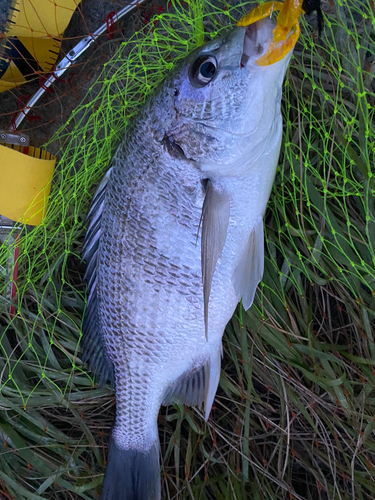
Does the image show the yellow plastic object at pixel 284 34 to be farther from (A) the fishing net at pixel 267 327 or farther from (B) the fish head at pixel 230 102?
(A) the fishing net at pixel 267 327

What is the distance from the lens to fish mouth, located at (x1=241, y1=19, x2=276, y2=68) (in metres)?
0.97

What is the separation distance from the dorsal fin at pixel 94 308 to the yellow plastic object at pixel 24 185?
0.23 m

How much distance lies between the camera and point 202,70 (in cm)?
107

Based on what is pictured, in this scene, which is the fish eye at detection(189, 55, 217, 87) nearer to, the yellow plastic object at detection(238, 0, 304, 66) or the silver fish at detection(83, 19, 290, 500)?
the silver fish at detection(83, 19, 290, 500)

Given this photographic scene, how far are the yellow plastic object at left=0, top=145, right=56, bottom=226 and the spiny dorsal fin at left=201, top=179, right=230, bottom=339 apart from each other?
2.43 feet

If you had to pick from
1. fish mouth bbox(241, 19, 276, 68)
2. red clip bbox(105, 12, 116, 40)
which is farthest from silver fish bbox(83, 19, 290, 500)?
red clip bbox(105, 12, 116, 40)

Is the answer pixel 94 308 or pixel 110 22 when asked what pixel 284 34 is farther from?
pixel 94 308

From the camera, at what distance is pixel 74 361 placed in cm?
163

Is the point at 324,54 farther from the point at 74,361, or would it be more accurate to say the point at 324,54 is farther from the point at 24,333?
the point at 24,333

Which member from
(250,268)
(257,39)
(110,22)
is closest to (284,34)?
(257,39)

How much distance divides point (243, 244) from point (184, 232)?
22 cm

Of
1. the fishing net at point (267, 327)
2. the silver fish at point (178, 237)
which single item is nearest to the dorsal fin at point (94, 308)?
the silver fish at point (178, 237)

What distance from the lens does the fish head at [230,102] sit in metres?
1.00

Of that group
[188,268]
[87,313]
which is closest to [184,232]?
[188,268]
